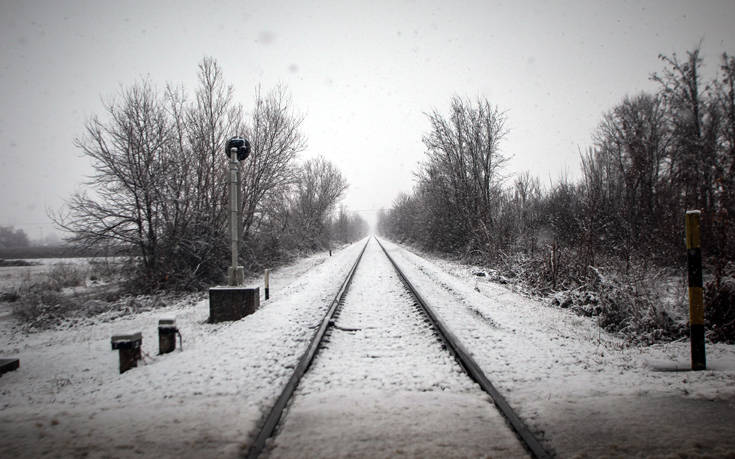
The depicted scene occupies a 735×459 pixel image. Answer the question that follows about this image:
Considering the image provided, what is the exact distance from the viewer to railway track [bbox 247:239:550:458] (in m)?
2.40

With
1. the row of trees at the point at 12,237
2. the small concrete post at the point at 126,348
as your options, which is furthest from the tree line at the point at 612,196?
the row of trees at the point at 12,237

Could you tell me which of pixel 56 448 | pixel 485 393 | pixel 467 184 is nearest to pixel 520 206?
pixel 467 184

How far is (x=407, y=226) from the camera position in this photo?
45906 millimetres

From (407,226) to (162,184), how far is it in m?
36.3

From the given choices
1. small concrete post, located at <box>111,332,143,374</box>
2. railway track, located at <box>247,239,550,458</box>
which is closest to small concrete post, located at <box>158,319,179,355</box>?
small concrete post, located at <box>111,332,143,374</box>

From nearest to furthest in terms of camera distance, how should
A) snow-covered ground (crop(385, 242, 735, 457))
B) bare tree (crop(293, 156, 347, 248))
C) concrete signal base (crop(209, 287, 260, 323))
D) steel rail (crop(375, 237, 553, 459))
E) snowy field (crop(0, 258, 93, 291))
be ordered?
steel rail (crop(375, 237, 553, 459)) < snow-covered ground (crop(385, 242, 735, 457)) < concrete signal base (crop(209, 287, 260, 323)) < snowy field (crop(0, 258, 93, 291)) < bare tree (crop(293, 156, 347, 248))

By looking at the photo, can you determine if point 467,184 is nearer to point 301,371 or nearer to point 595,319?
point 595,319

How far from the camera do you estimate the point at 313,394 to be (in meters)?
3.29

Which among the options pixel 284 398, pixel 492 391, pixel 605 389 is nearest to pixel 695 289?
pixel 605 389

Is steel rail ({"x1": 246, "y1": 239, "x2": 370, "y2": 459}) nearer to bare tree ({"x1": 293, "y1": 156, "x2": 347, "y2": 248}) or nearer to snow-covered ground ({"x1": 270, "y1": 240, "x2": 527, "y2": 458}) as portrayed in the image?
snow-covered ground ({"x1": 270, "y1": 240, "x2": 527, "y2": 458})

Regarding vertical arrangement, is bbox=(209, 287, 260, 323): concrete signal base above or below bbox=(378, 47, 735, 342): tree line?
below

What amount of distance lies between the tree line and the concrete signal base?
25.4 feet

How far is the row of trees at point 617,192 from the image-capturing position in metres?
6.60

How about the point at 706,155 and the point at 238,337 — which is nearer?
the point at 238,337
